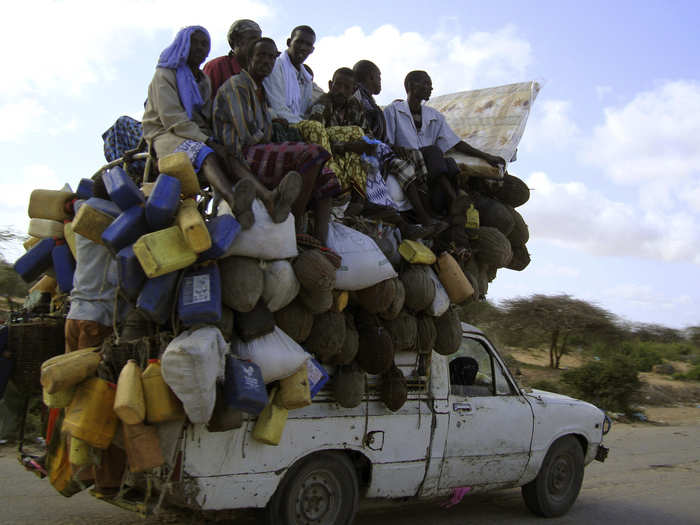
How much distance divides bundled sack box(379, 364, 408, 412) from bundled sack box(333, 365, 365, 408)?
26 centimetres

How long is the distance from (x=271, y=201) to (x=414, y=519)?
324 cm

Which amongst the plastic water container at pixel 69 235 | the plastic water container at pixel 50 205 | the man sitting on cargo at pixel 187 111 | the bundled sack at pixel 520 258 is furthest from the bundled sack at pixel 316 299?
the bundled sack at pixel 520 258

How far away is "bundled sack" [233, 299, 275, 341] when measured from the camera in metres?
3.98

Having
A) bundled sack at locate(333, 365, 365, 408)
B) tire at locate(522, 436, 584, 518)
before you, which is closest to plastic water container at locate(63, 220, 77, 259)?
bundled sack at locate(333, 365, 365, 408)

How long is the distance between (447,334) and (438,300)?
281mm

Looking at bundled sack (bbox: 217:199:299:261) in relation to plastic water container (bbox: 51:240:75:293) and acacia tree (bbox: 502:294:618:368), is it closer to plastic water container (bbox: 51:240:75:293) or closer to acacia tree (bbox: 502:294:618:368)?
plastic water container (bbox: 51:240:75:293)

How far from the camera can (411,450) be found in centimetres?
501

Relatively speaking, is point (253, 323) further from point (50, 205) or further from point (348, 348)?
point (50, 205)

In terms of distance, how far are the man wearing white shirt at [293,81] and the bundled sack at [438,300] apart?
1665mm

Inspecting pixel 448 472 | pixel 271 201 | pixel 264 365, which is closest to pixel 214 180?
pixel 271 201

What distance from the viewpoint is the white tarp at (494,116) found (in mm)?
6832

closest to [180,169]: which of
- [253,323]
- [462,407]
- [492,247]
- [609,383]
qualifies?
[253,323]

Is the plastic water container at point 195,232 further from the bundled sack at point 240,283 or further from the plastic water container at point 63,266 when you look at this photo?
the plastic water container at point 63,266

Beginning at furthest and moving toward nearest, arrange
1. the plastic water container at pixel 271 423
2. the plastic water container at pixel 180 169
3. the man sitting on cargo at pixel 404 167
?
the man sitting on cargo at pixel 404 167, the plastic water container at pixel 271 423, the plastic water container at pixel 180 169
